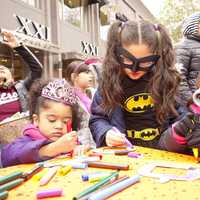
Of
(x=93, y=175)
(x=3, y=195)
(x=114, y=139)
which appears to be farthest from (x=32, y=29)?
(x=3, y=195)

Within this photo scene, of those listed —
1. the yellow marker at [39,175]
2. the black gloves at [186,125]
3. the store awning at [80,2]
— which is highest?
the store awning at [80,2]

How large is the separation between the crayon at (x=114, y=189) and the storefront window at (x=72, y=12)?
44.2ft

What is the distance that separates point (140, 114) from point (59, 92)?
0.41m

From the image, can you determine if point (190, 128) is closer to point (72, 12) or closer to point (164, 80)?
point (164, 80)

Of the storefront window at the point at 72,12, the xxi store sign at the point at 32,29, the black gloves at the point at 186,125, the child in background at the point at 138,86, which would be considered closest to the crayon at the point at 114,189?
the black gloves at the point at 186,125

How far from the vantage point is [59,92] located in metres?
1.85

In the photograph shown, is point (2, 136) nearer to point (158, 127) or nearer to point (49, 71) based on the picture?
point (158, 127)

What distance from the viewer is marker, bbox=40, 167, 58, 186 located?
100cm

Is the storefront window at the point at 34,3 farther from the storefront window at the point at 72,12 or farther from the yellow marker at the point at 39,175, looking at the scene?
the yellow marker at the point at 39,175

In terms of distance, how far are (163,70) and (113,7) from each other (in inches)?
735

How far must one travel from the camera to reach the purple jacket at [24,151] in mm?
1396

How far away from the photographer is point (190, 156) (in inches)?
54.2

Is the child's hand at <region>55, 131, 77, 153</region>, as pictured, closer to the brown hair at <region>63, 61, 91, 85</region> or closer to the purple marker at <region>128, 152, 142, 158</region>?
the purple marker at <region>128, 152, 142, 158</region>

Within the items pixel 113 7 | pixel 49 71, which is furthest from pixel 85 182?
pixel 113 7
